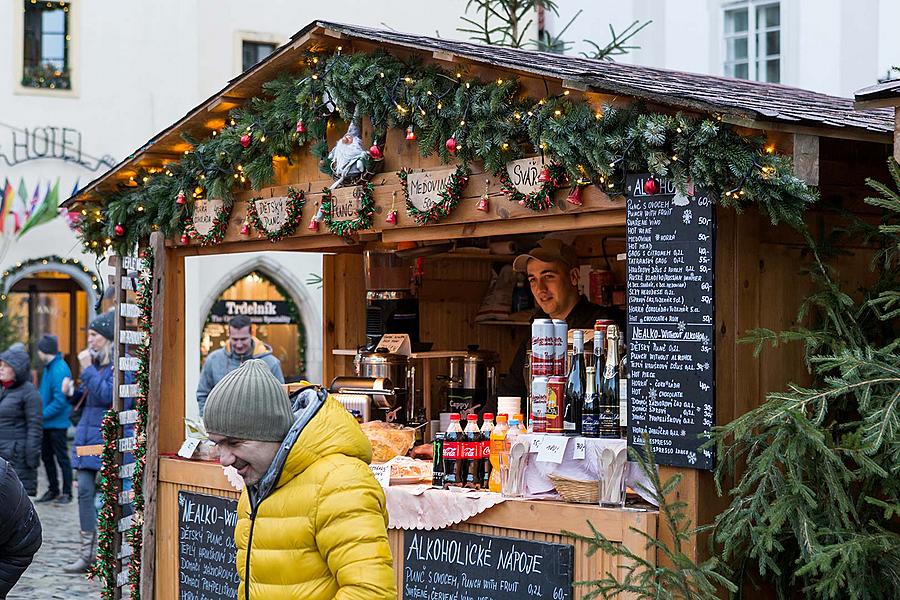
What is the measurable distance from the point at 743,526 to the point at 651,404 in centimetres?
71

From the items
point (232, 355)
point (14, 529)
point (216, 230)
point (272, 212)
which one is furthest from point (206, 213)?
point (232, 355)

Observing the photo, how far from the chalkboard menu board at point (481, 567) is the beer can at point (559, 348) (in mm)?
726

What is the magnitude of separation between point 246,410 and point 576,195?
83.6 inches

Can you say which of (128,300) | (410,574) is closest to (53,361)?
(128,300)

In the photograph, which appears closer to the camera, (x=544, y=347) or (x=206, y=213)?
(x=544, y=347)

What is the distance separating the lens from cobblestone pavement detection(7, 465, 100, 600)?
9562 millimetres

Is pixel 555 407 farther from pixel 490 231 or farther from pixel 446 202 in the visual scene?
pixel 446 202

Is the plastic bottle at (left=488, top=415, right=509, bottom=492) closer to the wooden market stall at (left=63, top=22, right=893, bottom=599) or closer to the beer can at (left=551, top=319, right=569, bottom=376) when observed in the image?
the wooden market stall at (left=63, top=22, right=893, bottom=599)

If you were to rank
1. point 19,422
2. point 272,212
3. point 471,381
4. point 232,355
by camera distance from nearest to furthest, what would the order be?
point 272,212, point 471,381, point 19,422, point 232,355

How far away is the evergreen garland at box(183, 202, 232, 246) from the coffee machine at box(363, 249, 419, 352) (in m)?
1.21

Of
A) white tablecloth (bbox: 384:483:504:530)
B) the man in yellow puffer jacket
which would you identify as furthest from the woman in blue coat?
the man in yellow puffer jacket

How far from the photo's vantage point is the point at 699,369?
198 inches

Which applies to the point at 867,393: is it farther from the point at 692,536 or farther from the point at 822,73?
the point at 822,73

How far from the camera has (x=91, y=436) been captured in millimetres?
10203
